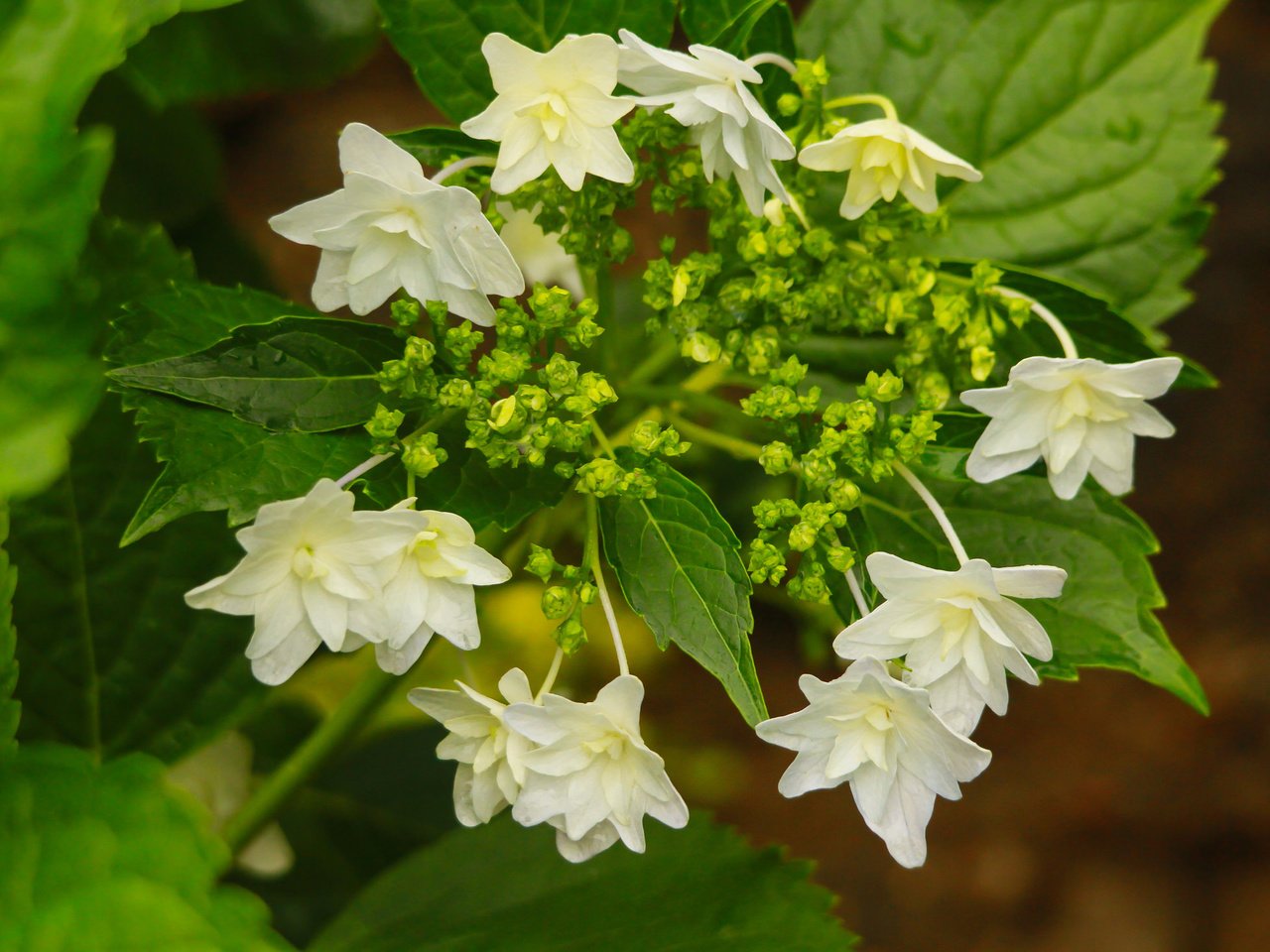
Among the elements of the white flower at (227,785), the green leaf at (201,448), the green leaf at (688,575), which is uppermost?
the green leaf at (201,448)

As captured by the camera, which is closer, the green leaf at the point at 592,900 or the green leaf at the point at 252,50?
the green leaf at the point at 592,900

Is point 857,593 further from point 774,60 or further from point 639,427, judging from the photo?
point 774,60

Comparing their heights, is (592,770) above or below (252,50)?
below

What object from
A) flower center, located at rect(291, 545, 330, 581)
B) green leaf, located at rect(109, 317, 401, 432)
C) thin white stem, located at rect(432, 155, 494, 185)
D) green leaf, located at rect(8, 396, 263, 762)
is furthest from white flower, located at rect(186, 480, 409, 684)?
green leaf, located at rect(8, 396, 263, 762)

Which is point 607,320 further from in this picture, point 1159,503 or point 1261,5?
point 1261,5

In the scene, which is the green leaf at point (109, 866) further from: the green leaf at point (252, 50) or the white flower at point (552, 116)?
the green leaf at point (252, 50)

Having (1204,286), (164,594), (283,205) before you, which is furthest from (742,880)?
(283,205)

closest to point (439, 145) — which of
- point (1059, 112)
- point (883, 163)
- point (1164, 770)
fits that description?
point (883, 163)

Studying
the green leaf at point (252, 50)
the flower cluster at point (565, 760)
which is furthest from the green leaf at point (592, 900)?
the green leaf at point (252, 50)
